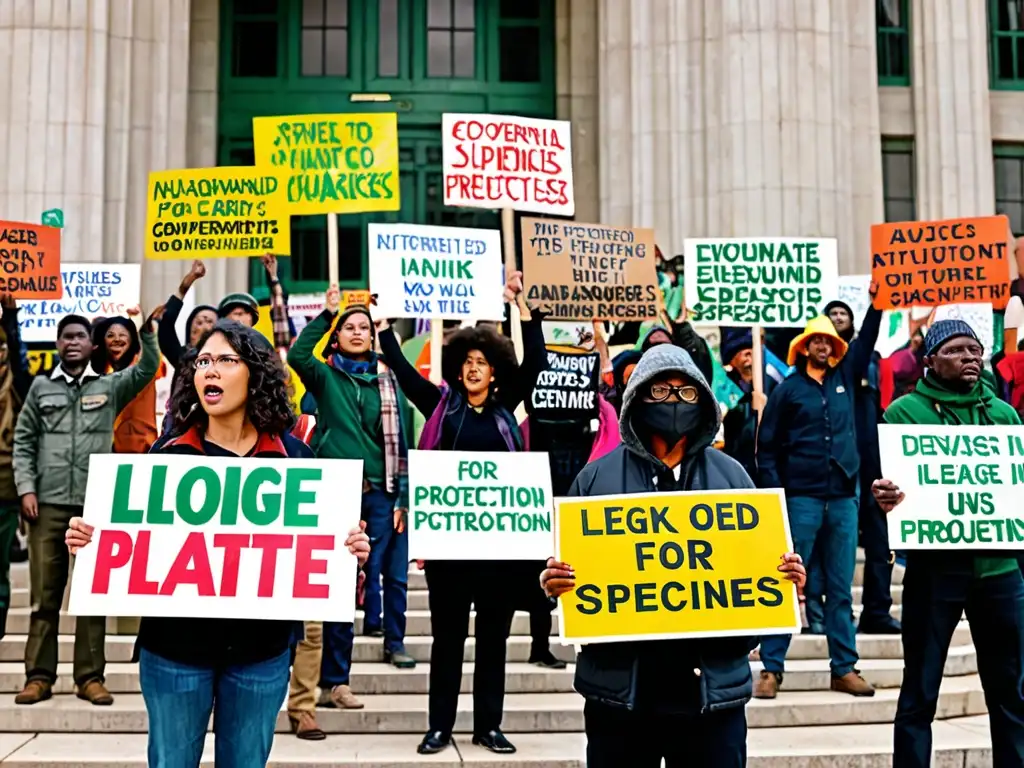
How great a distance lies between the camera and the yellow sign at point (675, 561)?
4441mm

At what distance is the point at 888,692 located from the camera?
8.44 metres

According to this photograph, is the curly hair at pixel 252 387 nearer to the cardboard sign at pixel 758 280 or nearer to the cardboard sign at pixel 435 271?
the cardboard sign at pixel 435 271

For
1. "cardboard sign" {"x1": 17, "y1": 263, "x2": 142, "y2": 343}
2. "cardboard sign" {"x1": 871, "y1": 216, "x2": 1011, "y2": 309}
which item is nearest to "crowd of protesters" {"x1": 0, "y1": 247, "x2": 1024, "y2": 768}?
"cardboard sign" {"x1": 871, "y1": 216, "x2": 1011, "y2": 309}

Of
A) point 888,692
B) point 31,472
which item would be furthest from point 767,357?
point 31,472

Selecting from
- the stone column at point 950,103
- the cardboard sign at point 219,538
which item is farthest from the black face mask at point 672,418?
the stone column at point 950,103

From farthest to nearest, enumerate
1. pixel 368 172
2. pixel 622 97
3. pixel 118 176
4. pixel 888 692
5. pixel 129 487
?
pixel 622 97 < pixel 118 176 < pixel 368 172 < pixel 888 692 < pixel 129 487

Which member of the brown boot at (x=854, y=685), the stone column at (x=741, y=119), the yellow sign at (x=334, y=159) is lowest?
the brown boot at (x=854, y=685)

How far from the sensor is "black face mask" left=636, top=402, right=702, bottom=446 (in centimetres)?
454

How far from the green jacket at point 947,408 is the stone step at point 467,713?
250 cm

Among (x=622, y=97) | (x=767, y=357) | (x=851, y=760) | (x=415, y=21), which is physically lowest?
(x=851, y=760)

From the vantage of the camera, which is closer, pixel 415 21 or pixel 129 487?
pixel 129 487

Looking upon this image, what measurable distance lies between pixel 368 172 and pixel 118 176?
4473 mm

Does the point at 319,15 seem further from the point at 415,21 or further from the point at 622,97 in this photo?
the point at 622,97

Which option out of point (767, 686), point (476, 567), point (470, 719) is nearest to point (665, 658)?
point (476, 567)
